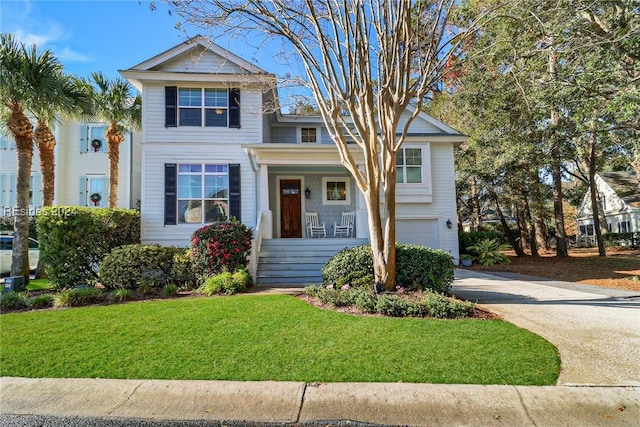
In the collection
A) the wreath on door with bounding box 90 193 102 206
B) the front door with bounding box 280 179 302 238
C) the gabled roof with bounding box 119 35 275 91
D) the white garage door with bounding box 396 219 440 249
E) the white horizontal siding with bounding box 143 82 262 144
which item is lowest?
the white garage door with bounding box 396 219 440 249

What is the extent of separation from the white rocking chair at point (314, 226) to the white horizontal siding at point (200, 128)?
350cm

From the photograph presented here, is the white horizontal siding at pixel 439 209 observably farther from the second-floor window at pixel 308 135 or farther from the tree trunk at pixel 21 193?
the tree trunk at pixel 21 193

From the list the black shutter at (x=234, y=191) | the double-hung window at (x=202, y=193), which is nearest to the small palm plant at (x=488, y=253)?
the black shutter at (x=234, y=191)

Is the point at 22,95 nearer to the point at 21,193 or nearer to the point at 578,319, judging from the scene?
the point at 21,193

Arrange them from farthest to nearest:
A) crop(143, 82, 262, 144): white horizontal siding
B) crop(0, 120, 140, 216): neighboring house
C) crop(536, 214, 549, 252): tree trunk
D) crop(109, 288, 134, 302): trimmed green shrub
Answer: crop(536, 214, 549, 252): tree trunk
crop(0, 120, 140, 216): neighboring house
crop(143, 82, 262, 144): white horizontal siding
crop(109, 288, 134, 302): trimmed green shrub

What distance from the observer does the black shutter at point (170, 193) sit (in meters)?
12.3

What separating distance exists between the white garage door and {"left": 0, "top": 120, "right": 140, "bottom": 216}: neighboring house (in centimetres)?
1343

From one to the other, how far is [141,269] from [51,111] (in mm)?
6920

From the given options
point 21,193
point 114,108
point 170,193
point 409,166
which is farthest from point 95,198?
point 409,166

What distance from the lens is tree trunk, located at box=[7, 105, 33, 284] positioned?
10.5 m

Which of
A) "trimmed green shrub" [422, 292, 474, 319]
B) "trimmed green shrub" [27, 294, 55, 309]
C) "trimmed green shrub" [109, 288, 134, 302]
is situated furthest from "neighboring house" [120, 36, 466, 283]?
"trimmed green shrub" [422, 292, 474, 319]

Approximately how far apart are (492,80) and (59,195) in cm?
2041

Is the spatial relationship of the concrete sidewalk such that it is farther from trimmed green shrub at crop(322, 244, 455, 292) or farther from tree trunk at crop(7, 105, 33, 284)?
tree trunk at crop(7, 105, 33, 284)

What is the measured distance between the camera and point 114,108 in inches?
603
